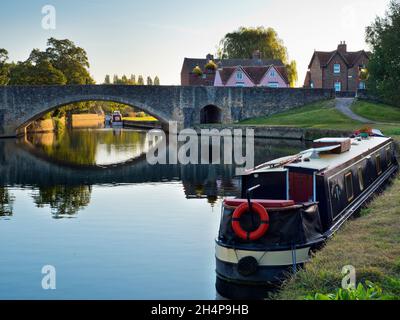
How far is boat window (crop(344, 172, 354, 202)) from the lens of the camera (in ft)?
40.7

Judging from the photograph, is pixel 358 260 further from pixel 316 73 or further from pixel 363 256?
pixel 316 73

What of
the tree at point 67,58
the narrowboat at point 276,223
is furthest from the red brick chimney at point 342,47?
the narrowboat at point 276,223

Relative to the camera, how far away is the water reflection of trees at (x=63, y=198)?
15297mm

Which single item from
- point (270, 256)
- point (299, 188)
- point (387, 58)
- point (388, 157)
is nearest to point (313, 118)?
point (387, 58)

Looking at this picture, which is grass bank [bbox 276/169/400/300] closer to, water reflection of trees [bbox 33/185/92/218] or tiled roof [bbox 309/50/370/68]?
water reflection of trees [bbox 33/185/92/218]

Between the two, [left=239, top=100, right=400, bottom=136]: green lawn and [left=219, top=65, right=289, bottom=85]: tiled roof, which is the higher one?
[left=219, top=65, right=289, bottom=85]: tiled roof

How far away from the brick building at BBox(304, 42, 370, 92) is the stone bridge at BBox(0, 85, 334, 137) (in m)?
8.97

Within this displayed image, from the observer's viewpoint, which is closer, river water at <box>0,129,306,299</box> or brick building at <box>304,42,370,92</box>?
river water at <box>0,129,306,299</box>

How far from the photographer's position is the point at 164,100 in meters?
47.2

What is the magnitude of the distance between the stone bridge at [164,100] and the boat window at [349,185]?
34.7m

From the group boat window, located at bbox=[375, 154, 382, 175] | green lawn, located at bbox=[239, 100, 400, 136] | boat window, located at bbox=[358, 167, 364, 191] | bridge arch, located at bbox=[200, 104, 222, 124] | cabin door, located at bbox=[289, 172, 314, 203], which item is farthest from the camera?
bridge arch, located at bbox=[200, 104, 222, 124]

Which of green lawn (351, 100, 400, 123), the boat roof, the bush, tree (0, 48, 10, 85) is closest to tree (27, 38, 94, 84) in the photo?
tree (0, 48, 10, 85)

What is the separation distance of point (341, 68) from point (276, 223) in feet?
168

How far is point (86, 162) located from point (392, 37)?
20.7 meters
